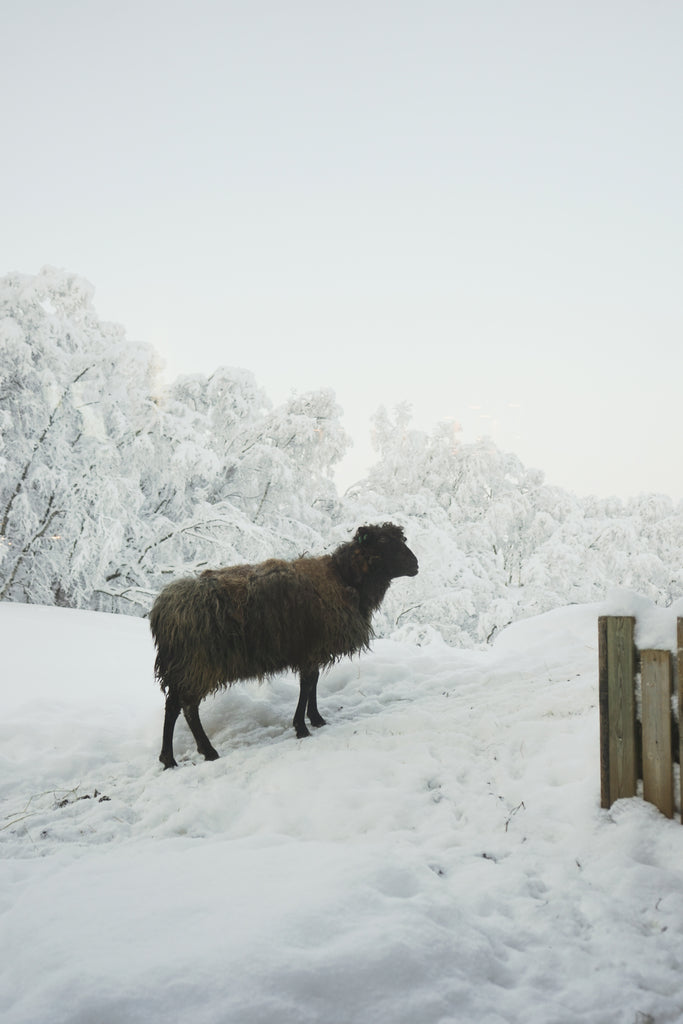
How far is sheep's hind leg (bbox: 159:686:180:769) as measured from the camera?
14.5 feet

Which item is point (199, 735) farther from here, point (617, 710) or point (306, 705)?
point (617, 710)

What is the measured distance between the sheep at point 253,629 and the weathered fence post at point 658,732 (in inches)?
96.4

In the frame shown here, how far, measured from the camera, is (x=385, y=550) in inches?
204

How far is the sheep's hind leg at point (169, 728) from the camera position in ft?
14.5

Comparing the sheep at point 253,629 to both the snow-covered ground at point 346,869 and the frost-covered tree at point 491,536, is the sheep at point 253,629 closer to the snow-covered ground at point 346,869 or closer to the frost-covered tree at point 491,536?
the snow-covered ground at point 346,869

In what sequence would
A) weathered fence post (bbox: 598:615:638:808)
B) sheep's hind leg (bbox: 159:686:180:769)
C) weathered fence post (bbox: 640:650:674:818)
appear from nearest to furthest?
1. weathered fence post (bbox: 640:650:674:818)
2. weathered fence post (bbox: 598:615:638:808)
3. sheep's hind leg (bbox: 159:686:180:769)

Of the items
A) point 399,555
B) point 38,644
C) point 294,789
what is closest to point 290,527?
point 38,644

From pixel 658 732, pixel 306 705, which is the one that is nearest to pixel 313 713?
pixel 306 705

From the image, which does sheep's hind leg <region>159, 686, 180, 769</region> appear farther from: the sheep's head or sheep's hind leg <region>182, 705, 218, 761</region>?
the sheep's head

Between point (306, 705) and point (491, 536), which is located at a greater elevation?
point (491, 536)

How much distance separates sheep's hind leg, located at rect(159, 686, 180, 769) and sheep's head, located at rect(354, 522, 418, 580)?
1.87m

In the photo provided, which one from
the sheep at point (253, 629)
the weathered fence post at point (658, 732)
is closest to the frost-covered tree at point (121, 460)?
the sheep at point (253, 629)

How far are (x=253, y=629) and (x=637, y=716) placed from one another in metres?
2.67

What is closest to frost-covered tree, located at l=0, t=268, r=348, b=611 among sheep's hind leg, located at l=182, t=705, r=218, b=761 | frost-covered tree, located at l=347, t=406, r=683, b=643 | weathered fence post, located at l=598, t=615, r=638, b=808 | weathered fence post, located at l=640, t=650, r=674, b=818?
frost-covered tree, located at l=347, t=406, r=683, b=643
